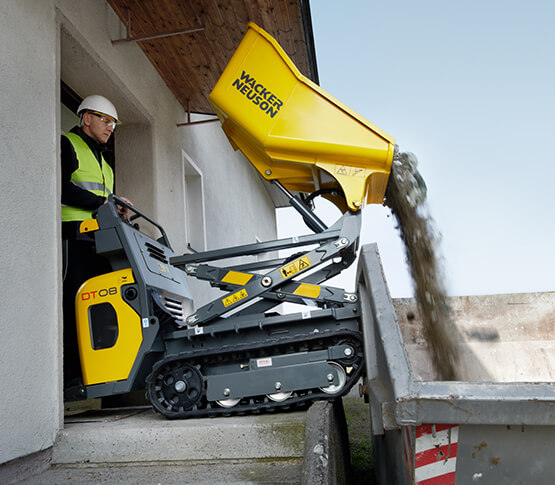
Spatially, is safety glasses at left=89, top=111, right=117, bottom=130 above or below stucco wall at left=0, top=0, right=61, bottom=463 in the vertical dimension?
above

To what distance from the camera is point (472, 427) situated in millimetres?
1643

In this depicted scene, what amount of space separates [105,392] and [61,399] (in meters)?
0.38

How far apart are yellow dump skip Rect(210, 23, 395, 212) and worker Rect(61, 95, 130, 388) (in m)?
0.97

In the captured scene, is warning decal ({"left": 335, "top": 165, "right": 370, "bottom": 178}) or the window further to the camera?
the window

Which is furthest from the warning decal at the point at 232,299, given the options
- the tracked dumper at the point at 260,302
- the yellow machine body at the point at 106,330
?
the yellow machine body at the point at 106,330

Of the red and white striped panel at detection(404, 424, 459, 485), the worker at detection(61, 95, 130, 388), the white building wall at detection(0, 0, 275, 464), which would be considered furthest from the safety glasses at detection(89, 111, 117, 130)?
the red and white striped panel at detection(404, 424, 459, 485)

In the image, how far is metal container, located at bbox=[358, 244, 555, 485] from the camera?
155 cm

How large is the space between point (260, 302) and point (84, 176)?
1529 millimetres

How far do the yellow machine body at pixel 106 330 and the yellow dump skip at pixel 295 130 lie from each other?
4.39 feet

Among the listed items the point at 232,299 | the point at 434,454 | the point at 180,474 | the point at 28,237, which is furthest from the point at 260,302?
the point at 434,454

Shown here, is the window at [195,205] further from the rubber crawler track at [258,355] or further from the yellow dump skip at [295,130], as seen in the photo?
the rubber crawler track at [258,355]

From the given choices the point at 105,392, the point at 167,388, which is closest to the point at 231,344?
the point at 167,388

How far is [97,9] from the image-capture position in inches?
177

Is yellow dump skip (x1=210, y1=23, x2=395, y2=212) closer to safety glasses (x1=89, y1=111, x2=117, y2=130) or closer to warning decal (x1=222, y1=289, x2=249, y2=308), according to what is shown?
safety glasses (x1=89, y1=111, x2=117, y2=130)
